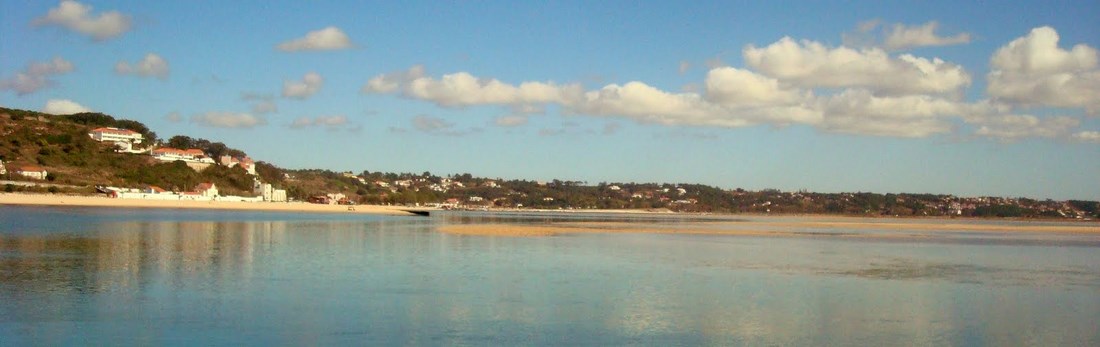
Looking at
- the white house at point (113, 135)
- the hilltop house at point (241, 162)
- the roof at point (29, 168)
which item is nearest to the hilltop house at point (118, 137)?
the white house at point (113, 135)

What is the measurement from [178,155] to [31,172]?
3723cm

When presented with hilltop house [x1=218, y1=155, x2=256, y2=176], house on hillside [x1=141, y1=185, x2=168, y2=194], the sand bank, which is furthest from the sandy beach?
the sand bank

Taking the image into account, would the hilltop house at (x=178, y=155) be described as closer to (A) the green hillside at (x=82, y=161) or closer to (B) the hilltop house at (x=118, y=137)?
(B) the hilltop house at (x=118, y=137)

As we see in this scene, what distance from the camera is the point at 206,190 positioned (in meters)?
105

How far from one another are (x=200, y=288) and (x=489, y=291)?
20.5 ft

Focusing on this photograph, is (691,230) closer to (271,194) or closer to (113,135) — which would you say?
(271,194)

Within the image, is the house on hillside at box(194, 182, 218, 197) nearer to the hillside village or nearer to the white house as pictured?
the hillside village

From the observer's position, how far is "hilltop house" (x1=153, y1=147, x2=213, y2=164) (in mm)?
119750

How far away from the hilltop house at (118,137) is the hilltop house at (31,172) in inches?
1008

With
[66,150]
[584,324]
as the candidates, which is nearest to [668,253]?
[584,324]

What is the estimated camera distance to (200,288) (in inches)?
759

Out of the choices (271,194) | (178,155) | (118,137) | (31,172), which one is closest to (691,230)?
(31,172)

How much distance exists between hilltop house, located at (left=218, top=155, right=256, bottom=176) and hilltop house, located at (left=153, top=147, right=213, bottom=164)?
4538mm

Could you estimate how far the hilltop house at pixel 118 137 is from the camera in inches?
4545
